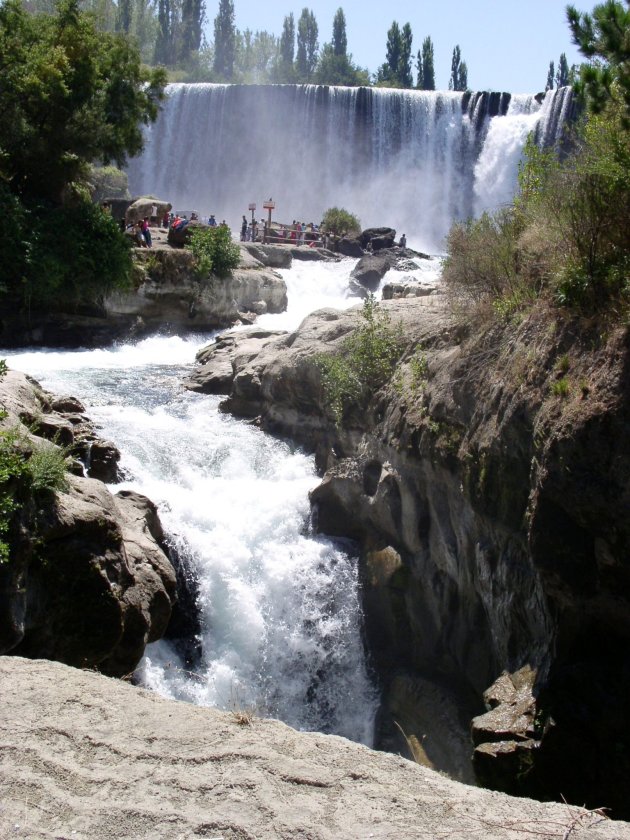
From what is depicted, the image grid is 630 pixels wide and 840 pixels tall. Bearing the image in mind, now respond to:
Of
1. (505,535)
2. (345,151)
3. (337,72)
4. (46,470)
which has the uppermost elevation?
(337,72)

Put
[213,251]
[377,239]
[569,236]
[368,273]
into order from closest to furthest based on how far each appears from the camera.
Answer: [569,236] < [213,251] < [368,273] < [377,239]

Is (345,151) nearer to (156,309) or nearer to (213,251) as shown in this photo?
(213,251)

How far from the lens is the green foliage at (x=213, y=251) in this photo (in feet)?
73.2

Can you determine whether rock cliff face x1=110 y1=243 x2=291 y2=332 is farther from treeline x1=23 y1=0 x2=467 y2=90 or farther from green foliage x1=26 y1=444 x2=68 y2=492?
treeline x1=23 y1=0 x2=467 y2=90

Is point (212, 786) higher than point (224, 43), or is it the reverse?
point (224, 43)

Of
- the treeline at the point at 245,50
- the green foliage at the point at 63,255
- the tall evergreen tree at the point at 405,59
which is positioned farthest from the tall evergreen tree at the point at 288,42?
the green foliage at the point at 63,255

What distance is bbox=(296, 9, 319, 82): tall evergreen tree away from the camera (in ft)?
291

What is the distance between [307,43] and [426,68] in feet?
74.6

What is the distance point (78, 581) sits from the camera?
23.7ft

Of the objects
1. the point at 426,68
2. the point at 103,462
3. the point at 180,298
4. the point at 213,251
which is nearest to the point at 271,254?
the point at 213,251

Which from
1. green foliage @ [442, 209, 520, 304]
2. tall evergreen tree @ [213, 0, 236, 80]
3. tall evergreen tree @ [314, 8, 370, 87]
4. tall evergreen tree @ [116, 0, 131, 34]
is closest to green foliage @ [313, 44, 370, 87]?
tall evergreen tree @ [314, 8, 370, 87]

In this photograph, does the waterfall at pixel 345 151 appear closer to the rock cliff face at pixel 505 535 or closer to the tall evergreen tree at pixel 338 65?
the rock cliff face at pixel 505 535

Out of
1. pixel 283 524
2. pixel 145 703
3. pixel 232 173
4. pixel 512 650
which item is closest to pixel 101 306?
pixel 283 524

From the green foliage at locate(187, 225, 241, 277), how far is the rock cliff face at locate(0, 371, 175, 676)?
14.4 m
